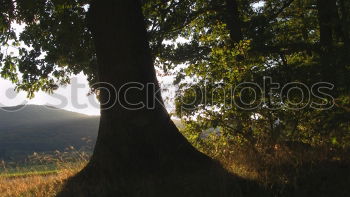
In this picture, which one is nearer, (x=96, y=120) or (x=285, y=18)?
(x=285, y=18)

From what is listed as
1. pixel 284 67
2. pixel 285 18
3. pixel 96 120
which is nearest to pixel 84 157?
pixel 284 67

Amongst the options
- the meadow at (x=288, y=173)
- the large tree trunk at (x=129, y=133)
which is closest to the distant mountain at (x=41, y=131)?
the large tree trunk at (x=129, y=133)

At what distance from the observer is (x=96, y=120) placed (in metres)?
147

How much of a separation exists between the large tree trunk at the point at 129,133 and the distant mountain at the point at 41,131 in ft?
280

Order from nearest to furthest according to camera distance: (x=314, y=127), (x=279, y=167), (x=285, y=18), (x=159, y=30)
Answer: (x=279, y=167), (x=314, y=127), (x=159, y=30), (x=285, y=18)

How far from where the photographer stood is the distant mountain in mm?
117312

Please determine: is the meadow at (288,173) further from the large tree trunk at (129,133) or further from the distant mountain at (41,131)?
the distant mountain at (41,131)

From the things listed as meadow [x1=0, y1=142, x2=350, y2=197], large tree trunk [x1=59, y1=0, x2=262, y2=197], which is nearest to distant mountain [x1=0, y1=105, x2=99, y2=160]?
large tree trunk [x1=59, y1=0, x2=262, y2=197]

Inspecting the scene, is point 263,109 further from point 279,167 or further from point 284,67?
point 279,167

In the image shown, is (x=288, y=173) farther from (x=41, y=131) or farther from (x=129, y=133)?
(x=41, y=131)

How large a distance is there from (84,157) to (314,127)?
598cm

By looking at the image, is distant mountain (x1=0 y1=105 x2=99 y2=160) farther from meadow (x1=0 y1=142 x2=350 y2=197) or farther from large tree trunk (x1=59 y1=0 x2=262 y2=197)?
meadow (x1=0 y1=142 x2=350 y2=197)

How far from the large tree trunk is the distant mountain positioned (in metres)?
85.2

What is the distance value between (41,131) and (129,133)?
459ft
